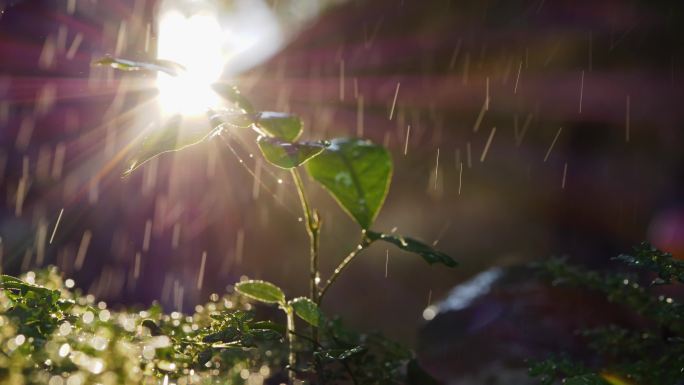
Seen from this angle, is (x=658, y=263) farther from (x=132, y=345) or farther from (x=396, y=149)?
(x=396, y=149)

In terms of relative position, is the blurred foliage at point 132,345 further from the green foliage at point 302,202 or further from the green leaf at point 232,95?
the green leaf at point 232,95

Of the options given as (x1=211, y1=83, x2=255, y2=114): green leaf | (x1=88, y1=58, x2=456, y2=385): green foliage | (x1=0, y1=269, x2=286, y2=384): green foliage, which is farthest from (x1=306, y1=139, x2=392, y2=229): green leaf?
(x1=0, y1=269, x2=286, y2=384): green foliage

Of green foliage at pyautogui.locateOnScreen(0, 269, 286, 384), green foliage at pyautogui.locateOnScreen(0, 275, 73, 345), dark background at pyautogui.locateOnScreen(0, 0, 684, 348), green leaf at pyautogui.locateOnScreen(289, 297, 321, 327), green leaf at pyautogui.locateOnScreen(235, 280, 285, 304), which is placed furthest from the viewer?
dark background at pyautogui.locateOnScreen(0, 0, 684, 348)

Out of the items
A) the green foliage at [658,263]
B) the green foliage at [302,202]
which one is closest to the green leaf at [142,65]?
the green foliage at [302,202]

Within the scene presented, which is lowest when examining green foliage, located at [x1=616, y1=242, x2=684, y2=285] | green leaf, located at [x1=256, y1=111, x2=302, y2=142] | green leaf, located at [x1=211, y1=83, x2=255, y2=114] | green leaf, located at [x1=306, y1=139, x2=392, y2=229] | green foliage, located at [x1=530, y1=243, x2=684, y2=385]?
green foliage, located at [x1=530, y1=243, x2=684, y2=385]

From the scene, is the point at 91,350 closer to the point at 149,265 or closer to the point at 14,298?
the point at 14,298

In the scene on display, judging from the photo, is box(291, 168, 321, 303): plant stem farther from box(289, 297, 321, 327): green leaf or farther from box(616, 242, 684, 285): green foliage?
box(616, 242, 684, 285): green foliage

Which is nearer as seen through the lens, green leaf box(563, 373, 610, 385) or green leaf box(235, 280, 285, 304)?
green leaf box(563, 373, 610, 385)

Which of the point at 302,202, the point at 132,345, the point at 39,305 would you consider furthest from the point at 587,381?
the point at 39,305
